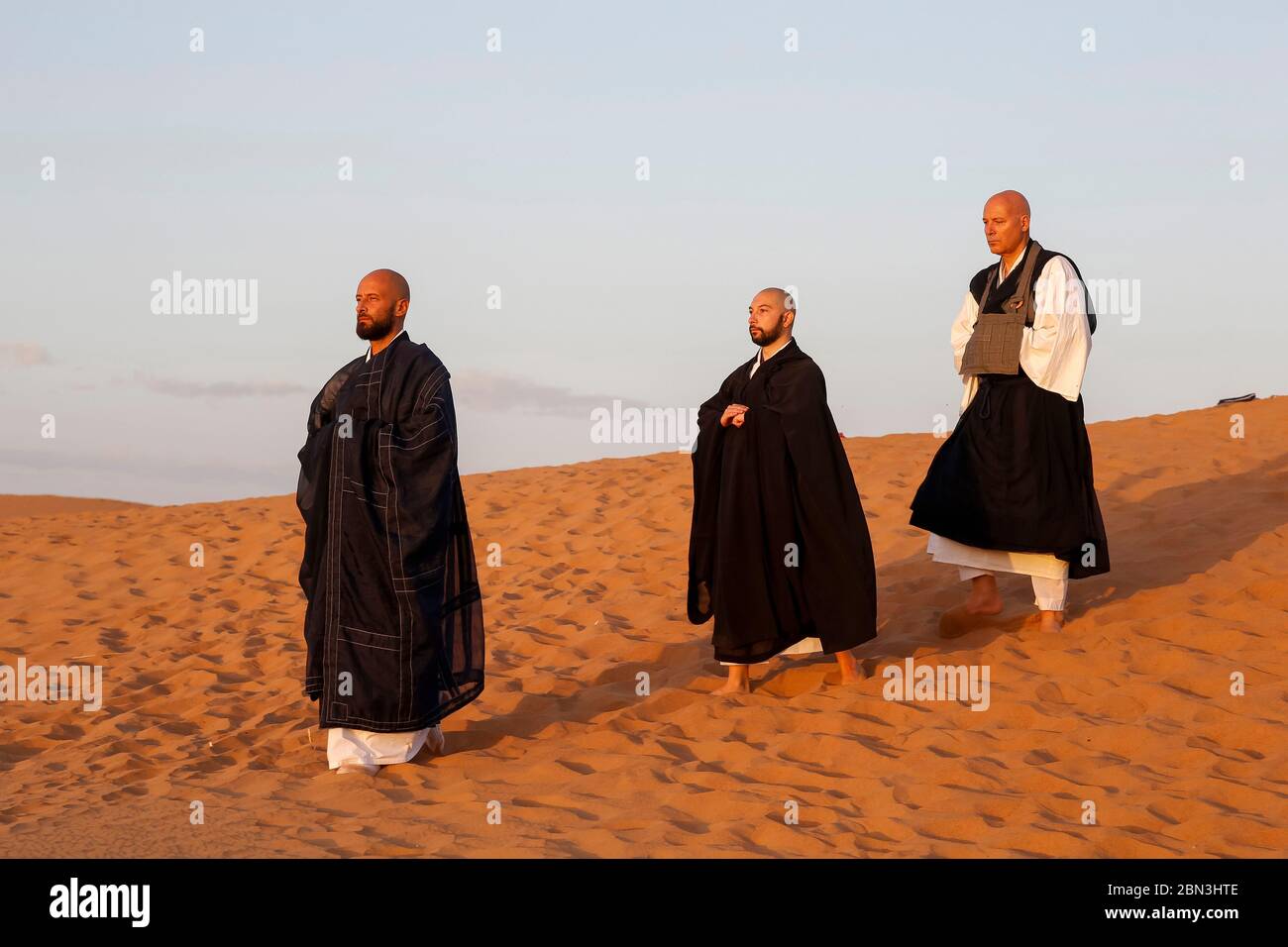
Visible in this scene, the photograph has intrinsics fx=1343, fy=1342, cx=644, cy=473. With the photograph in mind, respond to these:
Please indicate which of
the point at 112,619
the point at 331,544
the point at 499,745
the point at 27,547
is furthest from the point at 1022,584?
the point at 27,547

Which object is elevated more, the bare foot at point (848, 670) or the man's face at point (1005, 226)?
the man's face at point (1005, 226)

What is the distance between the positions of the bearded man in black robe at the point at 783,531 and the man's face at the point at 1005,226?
138cm

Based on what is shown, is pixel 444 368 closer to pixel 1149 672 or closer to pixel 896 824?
pixel 896 824

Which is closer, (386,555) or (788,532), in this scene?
(386,555)

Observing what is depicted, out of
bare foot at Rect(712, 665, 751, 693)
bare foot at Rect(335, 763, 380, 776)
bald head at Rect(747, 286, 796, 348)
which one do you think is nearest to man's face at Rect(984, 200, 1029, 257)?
bald head at Rect(747, 286, 796, 348)

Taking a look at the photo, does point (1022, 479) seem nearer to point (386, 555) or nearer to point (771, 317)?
point (771, 317)

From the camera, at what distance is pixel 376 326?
639cm

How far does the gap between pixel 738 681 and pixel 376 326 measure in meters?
2.65

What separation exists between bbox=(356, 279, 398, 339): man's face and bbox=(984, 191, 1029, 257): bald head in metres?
3.50

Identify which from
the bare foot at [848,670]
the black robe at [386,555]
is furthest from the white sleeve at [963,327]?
the black robe at [386,555]

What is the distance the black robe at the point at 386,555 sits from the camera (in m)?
6.10

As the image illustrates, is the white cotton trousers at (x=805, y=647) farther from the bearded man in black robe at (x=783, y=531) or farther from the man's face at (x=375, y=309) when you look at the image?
the man's face at (x=375, y=309)

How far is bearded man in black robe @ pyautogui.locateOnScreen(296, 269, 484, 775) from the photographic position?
611 cm

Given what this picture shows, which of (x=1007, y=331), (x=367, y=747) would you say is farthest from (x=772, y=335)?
(x=367, y=747)
